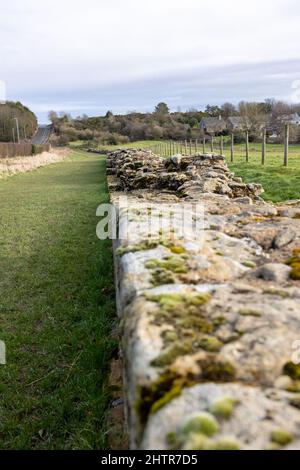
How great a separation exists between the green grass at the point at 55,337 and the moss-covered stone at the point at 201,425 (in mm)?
1466

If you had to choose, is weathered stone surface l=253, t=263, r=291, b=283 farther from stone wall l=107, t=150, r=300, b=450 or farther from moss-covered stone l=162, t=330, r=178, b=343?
moss-covered stone l=162, t=330, r=178, b=343

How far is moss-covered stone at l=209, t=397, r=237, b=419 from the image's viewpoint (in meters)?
1.41

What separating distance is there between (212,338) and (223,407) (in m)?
0.37

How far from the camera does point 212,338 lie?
1771 millimetres

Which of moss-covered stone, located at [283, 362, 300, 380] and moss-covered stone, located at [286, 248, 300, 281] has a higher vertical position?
moss-covered stone, located at [286, 248, 300, 281]

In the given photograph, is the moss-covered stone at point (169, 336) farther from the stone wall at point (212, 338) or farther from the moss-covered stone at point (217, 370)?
the moss-covered stone at point (217, 370)

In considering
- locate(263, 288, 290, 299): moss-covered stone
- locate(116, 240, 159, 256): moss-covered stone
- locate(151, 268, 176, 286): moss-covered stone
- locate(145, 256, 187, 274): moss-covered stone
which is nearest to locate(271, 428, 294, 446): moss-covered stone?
locate(263, 288, 290, 299): moss-covered stone

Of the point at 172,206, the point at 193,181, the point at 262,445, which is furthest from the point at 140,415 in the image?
the point at 193,181

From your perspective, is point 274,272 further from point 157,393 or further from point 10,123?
point 10,123

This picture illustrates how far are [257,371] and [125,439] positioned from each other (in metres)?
1.32

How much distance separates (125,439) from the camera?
8.43 feet

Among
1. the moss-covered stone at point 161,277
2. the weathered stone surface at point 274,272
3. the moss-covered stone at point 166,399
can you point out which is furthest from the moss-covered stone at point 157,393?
the weathered stone surface at point 274,272

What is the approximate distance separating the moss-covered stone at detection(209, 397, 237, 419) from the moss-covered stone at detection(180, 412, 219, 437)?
0.08 feet

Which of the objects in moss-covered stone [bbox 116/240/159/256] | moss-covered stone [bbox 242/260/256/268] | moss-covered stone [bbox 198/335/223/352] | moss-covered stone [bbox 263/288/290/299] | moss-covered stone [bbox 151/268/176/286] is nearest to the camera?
moss-covered stone [bbox 198/335/223/352]
